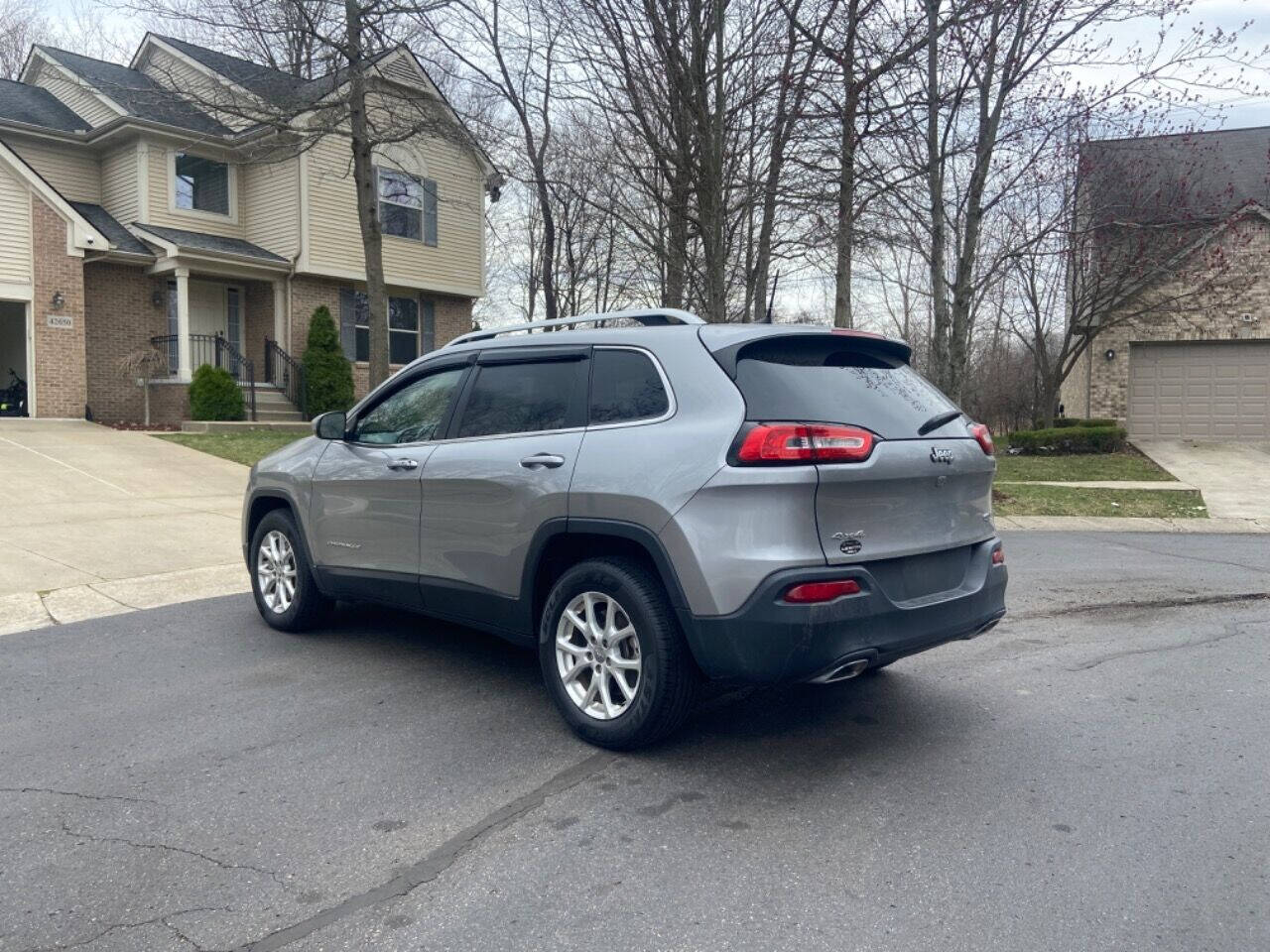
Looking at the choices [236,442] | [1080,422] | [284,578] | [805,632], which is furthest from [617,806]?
[1080,422]

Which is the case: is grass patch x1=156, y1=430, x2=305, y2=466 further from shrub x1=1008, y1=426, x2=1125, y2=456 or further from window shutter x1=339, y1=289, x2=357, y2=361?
shrub x1=1008, y1=426, x2=1125, y2=456

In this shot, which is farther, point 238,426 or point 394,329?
point 394,329

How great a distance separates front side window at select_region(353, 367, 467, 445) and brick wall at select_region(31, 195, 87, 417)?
638 inches

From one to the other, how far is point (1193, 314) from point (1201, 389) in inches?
72.0

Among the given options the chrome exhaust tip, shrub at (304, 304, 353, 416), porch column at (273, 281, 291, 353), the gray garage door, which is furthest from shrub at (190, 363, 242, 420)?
the gray garage door

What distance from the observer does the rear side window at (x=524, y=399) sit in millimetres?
4668

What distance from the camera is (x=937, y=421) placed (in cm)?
448

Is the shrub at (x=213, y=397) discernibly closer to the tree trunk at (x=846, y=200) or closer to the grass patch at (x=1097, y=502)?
the tree trunk at (x=846, y=200)

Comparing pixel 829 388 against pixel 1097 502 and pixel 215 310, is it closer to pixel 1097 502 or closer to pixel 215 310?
pixel 1097 502

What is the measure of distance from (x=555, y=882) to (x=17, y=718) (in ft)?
10.2

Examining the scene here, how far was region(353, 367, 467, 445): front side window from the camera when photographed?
17.7ft

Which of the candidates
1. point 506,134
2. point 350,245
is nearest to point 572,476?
point 506,134

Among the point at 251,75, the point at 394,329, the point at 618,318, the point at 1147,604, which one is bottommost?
the point at 1147,604

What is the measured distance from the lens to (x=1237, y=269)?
22.5 metres
